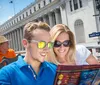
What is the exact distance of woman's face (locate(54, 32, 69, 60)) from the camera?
3.00 meters

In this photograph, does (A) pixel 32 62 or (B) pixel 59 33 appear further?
(B) pixel 59 33

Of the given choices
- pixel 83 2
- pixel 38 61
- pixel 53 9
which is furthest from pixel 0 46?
pixel 53 9

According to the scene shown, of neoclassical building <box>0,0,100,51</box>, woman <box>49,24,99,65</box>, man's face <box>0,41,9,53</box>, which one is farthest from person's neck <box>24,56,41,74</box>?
neoclassical building <box>0,0,100,51</box>

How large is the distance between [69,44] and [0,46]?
2495 millimetres

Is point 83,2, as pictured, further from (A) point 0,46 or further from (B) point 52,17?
(A) point 0,46

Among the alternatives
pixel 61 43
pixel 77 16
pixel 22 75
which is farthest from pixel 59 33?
pixel 77 16

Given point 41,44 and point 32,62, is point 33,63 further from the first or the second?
point 41,44

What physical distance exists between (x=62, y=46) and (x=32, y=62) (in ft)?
3.34

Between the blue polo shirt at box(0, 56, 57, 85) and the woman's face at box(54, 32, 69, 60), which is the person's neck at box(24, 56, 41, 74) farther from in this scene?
the woman's face at box(54, 32, 69, 60)

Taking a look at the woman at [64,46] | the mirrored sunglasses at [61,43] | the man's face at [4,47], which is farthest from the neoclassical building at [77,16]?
the mirrored sunglasses at [61,43]

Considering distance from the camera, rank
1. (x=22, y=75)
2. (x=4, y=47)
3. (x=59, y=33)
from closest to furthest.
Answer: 1. (x=22, y=75)
2. (x=59, y=33)
3. (x=4, y=47)

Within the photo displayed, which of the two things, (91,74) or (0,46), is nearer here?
(91,74)

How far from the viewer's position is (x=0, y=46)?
518 centimetres

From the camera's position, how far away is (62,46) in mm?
3020
